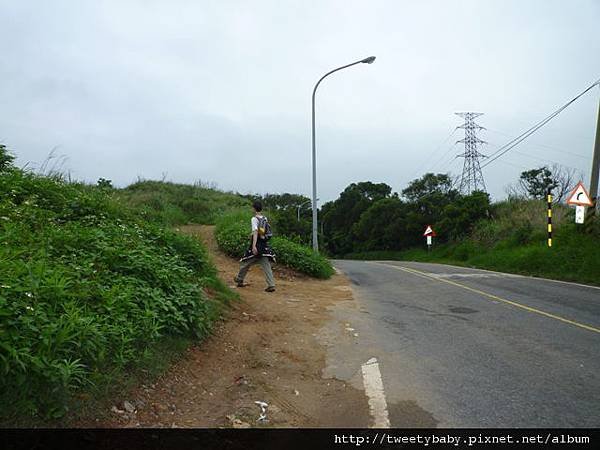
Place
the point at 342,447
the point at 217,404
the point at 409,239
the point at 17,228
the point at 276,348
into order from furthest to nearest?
the point at 409,239 < the point at 276,348 < the point at 17,228 < the point at 217,404 < the point at 342,447

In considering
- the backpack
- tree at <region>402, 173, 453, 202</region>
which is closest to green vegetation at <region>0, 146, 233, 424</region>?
the backpack

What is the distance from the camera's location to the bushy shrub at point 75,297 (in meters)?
3.04

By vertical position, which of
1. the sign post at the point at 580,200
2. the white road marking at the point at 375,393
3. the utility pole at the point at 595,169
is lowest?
the white road marking at the point at 375,393

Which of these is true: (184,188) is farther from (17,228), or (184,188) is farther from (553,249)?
(17,228)

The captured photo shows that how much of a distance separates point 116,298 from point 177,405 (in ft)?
3.67

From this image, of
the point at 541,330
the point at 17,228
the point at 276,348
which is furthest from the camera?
the point at 541,330

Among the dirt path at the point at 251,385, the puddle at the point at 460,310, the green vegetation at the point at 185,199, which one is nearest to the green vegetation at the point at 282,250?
the green vegetation at the point at 185,199

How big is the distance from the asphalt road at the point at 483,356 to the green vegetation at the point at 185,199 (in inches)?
360

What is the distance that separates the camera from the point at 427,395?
447cm

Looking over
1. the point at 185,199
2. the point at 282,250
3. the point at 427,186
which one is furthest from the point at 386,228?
the point at 282,250

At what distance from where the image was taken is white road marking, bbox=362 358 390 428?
3.90m

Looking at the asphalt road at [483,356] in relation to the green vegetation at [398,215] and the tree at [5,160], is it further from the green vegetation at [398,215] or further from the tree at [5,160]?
the green vegetation at [398,215]

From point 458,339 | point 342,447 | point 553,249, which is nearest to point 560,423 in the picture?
point 342,447

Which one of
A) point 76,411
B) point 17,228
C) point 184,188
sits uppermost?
point 184,188
